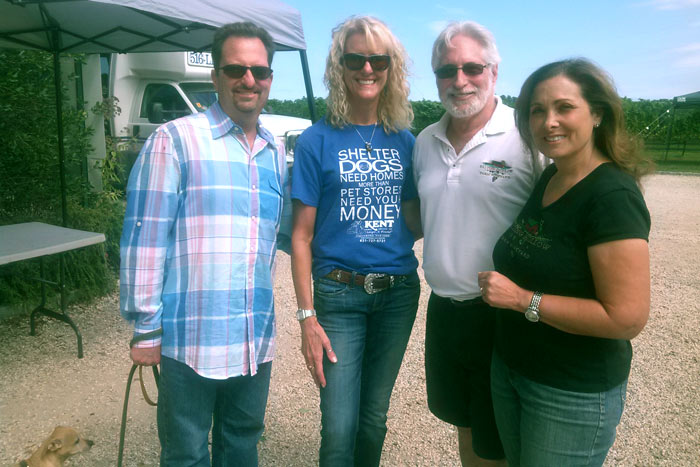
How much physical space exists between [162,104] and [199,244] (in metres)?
8.95

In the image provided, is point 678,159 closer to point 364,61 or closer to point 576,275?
point 364,61

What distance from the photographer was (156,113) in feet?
31.0

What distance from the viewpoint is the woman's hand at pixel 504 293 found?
5.00 feet

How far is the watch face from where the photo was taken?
1487 mm

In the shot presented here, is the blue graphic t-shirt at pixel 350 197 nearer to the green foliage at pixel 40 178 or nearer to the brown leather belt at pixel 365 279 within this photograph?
the brown leather belt at pixel 365 279

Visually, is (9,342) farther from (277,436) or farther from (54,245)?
(277,436)

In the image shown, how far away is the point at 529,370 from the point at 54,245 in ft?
11.3

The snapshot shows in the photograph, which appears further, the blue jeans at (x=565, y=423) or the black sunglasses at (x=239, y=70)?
the black sunglasses at (x=239, y=70)

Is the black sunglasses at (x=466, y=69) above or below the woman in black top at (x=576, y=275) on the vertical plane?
above

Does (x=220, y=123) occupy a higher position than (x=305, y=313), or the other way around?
(x=220, y=123)

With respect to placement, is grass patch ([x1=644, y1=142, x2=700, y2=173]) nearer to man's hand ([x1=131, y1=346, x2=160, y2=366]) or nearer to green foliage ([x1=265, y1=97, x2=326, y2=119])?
green foliage ([x1=265, y1=97, x2=326, y2=119])

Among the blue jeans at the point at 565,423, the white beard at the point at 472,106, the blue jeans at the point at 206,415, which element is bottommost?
the blue jeans at the point at 206,415

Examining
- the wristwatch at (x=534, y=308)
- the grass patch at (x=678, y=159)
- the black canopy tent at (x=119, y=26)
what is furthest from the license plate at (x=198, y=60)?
the grass patch at (x=678, y=159)

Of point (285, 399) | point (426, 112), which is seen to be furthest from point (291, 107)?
point (285, 399)
